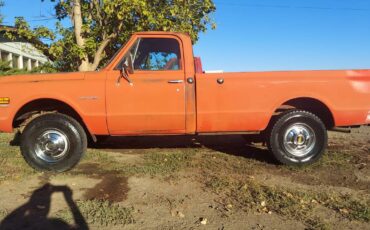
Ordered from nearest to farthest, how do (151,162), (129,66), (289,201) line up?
(289,201) < (129,66) < (151,162)

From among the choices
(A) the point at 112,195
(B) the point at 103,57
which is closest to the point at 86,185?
(A) the point at 112,195

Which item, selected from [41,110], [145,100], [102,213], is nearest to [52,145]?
[41,110]

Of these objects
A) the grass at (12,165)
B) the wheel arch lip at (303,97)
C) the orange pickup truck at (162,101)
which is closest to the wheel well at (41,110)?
the orange pickup truck at (162,101)

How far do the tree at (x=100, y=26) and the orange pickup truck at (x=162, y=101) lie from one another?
454 centimetres

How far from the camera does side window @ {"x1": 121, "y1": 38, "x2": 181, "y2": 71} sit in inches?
240

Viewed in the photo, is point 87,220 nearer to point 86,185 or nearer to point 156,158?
point 86,185

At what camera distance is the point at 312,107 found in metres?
6.38

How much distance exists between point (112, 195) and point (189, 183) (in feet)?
3.38

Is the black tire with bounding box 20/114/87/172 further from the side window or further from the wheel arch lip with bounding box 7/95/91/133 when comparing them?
the side window

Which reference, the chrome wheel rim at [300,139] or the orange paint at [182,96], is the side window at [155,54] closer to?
the orange paint at [182,96]

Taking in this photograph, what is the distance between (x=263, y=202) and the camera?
448 cm

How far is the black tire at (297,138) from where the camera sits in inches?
240

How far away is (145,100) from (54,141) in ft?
4.77

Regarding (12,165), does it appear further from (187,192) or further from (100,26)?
(100,26)
